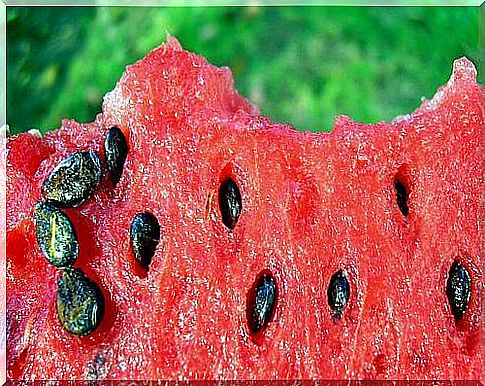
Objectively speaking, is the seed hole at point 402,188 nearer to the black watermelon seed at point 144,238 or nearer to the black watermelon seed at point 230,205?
the black watermelon seed at point 230,205

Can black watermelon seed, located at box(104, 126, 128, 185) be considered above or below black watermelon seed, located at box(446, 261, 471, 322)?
above

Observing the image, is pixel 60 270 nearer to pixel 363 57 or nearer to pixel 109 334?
pixel 109 334

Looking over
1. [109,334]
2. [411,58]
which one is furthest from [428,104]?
[411,58]

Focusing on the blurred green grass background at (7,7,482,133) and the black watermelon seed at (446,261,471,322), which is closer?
the black watermelon seed at (446,261,471,322)

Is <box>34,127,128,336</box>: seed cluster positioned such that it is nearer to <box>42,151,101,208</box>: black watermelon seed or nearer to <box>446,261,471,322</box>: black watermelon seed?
<box>42,151,101,208</box>: black watermelon seed

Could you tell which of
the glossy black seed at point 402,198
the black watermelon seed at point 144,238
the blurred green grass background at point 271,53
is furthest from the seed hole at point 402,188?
the blurred green grass background at point 271,53

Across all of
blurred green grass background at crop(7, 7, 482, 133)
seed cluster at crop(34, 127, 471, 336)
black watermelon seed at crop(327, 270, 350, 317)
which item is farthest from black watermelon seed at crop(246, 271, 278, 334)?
blurred green grass background at crop(7, 7, 482, 133)

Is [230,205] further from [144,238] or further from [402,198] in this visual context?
[402,198]
